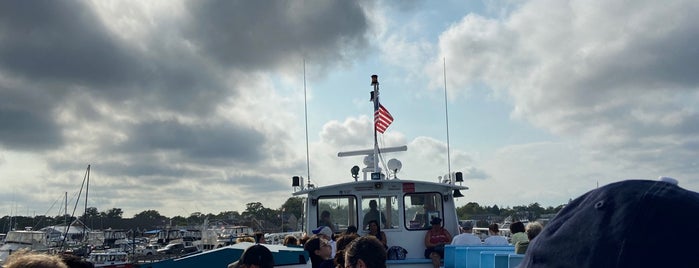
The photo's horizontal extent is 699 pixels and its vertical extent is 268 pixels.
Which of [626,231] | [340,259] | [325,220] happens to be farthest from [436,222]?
[626,231]

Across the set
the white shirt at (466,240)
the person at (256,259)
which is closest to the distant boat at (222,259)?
the person at (256,259)

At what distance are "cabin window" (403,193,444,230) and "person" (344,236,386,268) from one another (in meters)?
9.01

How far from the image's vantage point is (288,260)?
6727 millimetres

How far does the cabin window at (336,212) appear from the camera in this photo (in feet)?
45.3

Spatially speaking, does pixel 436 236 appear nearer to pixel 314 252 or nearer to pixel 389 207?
pixel 389 207

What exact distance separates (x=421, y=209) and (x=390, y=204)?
687mm

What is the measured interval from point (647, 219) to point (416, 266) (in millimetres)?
9616

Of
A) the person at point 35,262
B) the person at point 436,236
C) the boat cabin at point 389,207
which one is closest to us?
the person at point 35,262

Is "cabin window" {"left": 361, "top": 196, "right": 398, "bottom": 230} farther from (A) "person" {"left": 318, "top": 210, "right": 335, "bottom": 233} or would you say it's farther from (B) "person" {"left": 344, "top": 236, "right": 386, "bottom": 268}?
(B) "person" {"left": 344, "top": 236, "right": 386, "bottom": 268}

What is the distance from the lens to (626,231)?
51.4 inches

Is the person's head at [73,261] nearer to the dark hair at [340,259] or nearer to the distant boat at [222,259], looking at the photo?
the distant boat at [222,259]

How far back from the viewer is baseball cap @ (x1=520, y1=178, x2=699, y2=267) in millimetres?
1281

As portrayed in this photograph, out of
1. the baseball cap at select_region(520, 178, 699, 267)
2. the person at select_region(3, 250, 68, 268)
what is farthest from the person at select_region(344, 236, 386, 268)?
the baseball cap at select_region(520, 178, 699, 267)

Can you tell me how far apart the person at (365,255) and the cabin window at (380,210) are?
29.8 ft
